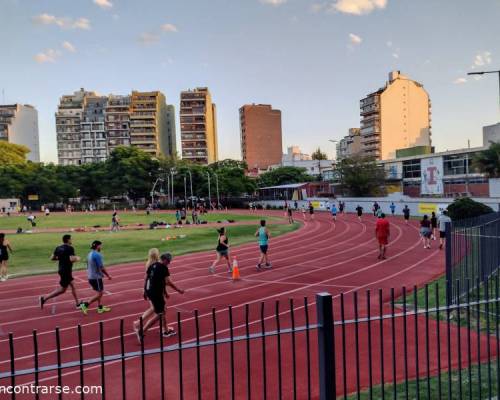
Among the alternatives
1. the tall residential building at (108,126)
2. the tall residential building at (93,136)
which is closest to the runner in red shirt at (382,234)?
the tall residential building at (108,126)

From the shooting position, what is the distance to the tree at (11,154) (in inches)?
3516

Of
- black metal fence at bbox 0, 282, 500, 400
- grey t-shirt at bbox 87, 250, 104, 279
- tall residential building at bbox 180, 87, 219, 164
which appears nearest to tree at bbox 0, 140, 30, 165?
tall residential building at bbox 180, 87, 219, 164

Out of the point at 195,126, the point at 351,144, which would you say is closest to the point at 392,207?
the point at 351,144

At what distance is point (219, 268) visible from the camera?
16500 mm

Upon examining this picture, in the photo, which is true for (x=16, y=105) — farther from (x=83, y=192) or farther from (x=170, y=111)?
(x=83, y=192)

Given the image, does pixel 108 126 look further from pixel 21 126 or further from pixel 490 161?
pixel 490 161

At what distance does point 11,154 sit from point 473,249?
98.6 m

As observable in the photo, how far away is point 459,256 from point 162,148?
4829 inches

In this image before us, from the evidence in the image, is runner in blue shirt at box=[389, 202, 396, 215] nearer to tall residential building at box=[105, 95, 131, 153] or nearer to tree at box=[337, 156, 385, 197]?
tree at box=[337, 156, 385, 197]

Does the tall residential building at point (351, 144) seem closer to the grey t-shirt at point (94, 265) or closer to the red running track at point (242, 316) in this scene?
the red running track at point (242, 316)

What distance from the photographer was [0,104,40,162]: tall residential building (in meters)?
122

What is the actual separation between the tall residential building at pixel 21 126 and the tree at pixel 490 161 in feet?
387

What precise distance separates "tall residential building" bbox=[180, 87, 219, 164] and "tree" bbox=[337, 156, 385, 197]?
236 feet

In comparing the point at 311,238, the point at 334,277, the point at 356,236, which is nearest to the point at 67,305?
Result: the point at 334,277
